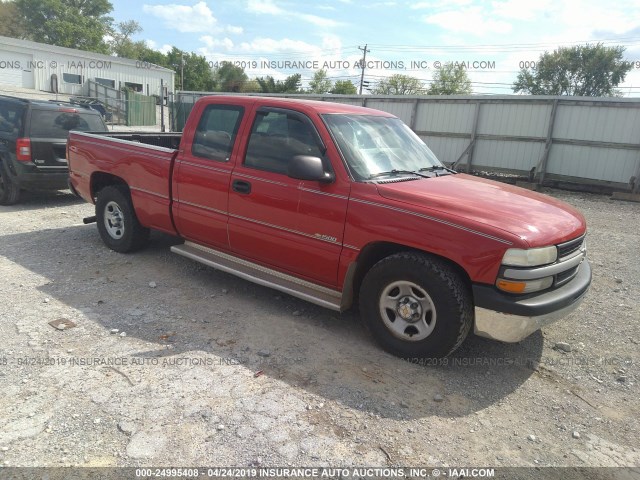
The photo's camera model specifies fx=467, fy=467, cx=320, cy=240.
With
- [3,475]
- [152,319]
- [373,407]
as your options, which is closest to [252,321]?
[152,319]

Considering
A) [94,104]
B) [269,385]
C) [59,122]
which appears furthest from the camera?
[94,104]

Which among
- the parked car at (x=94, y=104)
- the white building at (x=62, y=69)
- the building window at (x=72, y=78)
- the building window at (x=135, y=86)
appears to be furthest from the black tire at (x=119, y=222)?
the building window at (x=135, y=86)

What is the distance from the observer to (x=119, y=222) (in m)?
5.89

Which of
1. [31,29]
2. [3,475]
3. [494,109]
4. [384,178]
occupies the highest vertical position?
[31,29]

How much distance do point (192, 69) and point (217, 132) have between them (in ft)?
245

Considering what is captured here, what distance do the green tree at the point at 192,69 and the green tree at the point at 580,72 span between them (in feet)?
141

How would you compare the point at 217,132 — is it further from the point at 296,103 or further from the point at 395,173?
the point at 395,173

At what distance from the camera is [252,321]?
14.0 feet

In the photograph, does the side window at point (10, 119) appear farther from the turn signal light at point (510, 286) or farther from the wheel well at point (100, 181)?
the turn signal light at point (510, 286)

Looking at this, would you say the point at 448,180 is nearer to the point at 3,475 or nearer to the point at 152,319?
the point at 152,319

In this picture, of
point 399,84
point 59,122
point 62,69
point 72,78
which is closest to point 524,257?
point 59,122

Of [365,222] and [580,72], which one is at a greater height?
[580,72]

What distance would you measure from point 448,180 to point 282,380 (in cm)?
228

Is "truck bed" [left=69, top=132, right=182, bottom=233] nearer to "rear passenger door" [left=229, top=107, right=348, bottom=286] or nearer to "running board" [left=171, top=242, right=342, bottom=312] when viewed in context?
"running board" [left=171, top=242, right=342, bottom=312]
